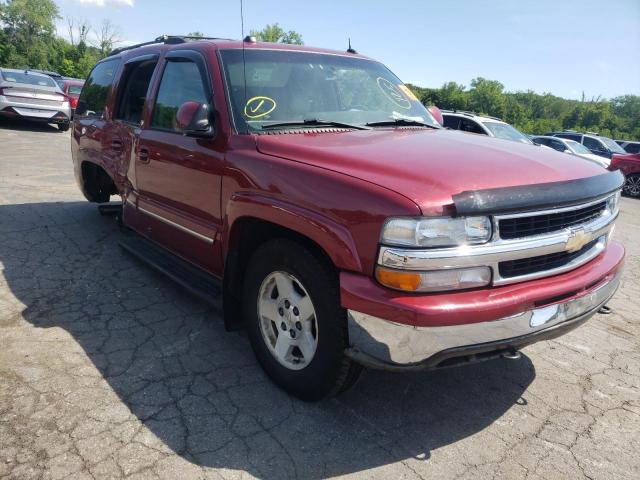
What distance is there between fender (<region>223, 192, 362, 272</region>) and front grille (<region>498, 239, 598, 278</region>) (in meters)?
0.68

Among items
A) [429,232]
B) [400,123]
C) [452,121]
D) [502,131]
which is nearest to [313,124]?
[400,123]

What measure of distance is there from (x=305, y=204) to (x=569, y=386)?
2.07 meters

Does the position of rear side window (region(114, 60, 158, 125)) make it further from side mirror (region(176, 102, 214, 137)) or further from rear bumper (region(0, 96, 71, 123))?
rear bumper (region(0, 96, 71, 123))

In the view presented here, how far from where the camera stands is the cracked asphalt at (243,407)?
2359 millimetres

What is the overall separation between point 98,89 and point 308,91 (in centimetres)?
297

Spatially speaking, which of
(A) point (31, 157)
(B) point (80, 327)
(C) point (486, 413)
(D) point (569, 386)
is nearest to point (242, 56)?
(B) point (80, 327)

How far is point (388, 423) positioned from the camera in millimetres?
2693

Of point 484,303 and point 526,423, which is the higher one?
point 484,303

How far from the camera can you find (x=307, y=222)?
2424 mm

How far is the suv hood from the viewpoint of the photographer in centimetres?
224

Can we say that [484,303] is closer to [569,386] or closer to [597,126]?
[569,386]

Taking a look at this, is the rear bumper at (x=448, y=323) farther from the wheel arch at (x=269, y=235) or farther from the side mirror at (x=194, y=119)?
the side mirror at (x=194, y=119)

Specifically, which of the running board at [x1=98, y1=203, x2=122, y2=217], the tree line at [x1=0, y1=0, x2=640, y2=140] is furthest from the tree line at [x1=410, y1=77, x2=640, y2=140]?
the running board at [x1=98, y1=203, x2=122, y2=217]

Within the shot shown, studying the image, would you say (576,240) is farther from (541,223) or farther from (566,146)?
(566,146)
